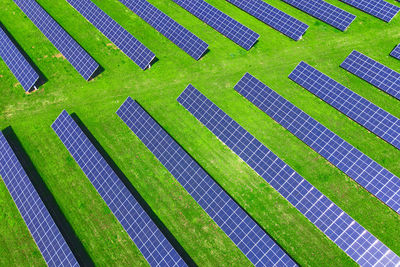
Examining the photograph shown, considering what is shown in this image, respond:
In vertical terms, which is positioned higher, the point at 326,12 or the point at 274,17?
the point at 326,12

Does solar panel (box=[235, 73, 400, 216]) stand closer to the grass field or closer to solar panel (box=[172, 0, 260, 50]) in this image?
the grass field

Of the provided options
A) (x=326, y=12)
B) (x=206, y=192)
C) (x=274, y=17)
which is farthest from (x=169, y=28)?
(x=206, y=192)

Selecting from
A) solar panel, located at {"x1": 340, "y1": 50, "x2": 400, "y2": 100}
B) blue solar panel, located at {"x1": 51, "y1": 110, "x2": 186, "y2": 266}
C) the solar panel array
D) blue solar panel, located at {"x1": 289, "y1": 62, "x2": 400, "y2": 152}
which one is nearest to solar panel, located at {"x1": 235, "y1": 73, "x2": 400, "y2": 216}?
blue solar panel, located at {"x1": 289, "y1": 62, "x2": 400, "y2": 152}

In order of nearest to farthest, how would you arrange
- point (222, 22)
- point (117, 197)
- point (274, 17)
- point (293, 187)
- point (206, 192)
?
point (293, 187) < point (206, 192) < point (117, 197) < point (222, 22) < point (274, 17)

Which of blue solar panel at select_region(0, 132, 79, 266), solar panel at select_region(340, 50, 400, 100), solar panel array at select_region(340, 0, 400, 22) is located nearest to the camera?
blue solar panel at select_region(0, 132, 79, 266)

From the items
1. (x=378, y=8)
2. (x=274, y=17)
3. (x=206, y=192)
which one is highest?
(x=378, y=8)

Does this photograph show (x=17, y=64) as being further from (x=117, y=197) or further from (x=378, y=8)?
(x=378, y=8)
